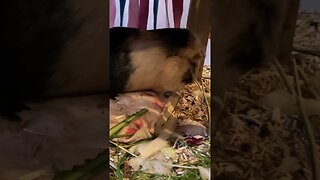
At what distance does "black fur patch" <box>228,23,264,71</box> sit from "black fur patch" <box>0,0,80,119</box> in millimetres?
193

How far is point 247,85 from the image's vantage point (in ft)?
2.30

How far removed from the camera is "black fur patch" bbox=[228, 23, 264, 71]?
68 cm

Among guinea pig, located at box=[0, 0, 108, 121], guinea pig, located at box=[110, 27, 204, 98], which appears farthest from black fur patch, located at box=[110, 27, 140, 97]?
guinea pig, located at box=[0, 0, 108, 121]

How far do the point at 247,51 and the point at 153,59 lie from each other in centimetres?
58

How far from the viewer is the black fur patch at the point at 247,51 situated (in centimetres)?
68

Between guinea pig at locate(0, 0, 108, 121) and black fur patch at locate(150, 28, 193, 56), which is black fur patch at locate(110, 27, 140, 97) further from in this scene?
guinea pig at locate(0, 0, 108, 121)

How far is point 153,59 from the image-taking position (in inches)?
49.3

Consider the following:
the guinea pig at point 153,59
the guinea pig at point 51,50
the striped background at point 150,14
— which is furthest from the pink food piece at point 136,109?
the guinea pig at point 51,50

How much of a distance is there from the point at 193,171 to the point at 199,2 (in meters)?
0.42

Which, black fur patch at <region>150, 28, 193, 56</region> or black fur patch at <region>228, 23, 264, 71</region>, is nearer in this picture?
black fur patch at <region>228, 23, 264, 71</region>

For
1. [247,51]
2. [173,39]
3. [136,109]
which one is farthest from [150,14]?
[247,51]

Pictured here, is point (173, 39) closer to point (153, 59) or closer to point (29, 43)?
point (153, 59)

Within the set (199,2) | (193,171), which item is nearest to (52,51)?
(193,171)

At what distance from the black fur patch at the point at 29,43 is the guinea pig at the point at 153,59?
550 millimetres
